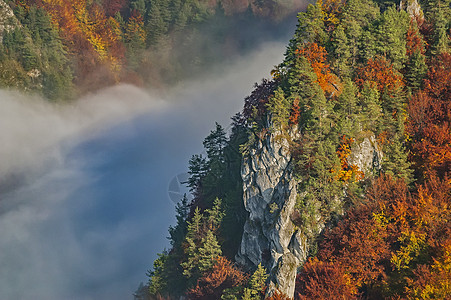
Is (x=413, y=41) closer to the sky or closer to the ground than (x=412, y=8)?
closer to the ground

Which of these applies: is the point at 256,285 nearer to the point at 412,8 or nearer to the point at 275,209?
the point at 275,209

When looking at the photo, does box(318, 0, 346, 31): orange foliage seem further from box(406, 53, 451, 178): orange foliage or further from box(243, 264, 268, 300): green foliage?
box(243, 264, 268, 300): green foliage

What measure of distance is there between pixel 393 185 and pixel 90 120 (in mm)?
113234

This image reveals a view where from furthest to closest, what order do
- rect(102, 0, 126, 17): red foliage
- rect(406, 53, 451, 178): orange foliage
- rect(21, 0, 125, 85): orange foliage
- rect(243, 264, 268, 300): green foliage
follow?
rect(102, 0, 126, 17): red foliage → rect(21, 0, 125, 85): orange foliage → rect(406, 53, 451, 178): orange foliage → rect(243, 264, 268, 300): green foliage

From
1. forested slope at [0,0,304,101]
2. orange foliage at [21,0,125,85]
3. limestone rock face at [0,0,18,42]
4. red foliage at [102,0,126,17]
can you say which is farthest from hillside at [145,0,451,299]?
red foliage at [102,0,126,17]

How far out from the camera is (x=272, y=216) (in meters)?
49.0

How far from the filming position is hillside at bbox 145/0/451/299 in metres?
43.1

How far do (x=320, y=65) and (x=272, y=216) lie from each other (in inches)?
609

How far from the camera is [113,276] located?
96938 mm

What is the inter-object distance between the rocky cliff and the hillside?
4.1 inches

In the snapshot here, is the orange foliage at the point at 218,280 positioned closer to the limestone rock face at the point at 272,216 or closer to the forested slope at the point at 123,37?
the limestone rock face at the point at 272,216

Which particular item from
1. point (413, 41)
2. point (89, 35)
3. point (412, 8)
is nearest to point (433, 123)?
point (413, 41)

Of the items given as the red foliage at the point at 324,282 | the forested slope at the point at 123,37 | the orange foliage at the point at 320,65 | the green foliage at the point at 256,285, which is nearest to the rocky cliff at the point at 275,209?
the green foliage at the point at 256,285

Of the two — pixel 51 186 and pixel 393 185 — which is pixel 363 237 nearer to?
pixel 393 185
